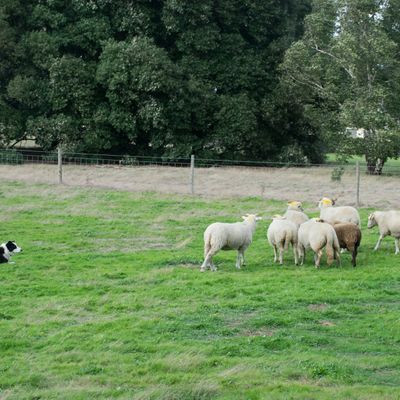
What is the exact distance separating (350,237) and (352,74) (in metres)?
21.8

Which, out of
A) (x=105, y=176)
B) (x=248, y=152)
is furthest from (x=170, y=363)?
(x=248, y=152)

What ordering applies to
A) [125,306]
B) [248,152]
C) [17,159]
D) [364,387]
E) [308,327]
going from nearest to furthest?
[364,387]
[308,327]
[125,306]
[17,159]
[248,152]

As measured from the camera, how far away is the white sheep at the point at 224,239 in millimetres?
15016

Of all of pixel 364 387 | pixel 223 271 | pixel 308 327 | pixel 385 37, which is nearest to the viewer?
pixel 364 387

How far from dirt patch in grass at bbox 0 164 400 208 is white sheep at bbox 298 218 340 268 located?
371 inches

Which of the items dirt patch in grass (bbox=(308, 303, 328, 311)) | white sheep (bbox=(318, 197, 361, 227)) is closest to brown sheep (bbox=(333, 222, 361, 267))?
white sheep (bbox=(318, 197, 361, 227))

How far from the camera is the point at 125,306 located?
1233 centimetres

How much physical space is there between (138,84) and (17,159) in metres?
7.26

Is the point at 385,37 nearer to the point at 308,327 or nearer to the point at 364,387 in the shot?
the point at 308,327

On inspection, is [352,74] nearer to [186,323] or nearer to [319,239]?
[319,239]

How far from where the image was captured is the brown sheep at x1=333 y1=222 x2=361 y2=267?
51.2 feet

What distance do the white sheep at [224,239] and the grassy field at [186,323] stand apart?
39 centimetres

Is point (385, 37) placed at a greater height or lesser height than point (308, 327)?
greater

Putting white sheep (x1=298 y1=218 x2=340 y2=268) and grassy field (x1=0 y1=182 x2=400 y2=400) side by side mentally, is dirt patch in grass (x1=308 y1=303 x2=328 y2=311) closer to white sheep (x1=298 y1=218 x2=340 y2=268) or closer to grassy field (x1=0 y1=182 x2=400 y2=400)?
grassy field (x1=0 y1=182 x2=400 y2=400)
